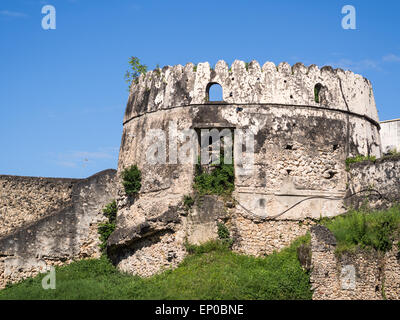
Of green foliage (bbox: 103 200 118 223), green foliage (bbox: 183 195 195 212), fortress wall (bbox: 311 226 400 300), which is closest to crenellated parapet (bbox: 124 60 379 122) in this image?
green foliage (bbox: 183 195 195 212)

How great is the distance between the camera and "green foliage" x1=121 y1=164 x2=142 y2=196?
73.9 feet

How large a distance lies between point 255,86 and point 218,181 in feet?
10.1

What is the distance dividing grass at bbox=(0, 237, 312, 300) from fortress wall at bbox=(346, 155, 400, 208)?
2386 millimetres

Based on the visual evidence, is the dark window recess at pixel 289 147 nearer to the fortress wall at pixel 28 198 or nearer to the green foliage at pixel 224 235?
the green foliage at pixel 224 235

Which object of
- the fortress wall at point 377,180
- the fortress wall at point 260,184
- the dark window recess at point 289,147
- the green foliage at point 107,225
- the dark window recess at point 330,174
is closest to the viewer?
the fortress wall at point 377,180

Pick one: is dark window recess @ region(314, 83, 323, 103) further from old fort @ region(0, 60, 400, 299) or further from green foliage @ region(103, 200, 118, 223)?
green foliage @ region(103, 200, 118, 223)

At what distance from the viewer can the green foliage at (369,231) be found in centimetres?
1830

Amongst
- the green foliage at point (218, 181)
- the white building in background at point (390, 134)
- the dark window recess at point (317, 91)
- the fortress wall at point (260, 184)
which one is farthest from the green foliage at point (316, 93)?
the white building in background at point (390, 134)

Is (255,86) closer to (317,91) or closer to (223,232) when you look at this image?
(317,91)

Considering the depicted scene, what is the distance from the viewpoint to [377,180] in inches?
837

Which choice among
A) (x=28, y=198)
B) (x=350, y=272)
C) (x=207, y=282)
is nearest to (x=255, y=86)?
(x=207, y=282)

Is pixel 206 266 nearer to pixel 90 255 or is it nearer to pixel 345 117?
pixel 90 255

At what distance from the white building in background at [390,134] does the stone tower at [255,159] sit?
24.5 feet

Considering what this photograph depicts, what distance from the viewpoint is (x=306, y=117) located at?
22.0 m
